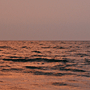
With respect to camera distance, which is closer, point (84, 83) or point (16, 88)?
point (16, 88)

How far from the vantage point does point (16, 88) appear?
13758 mm


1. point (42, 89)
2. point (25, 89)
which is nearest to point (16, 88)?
point (25, 89)

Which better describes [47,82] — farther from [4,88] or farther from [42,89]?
[4,88]

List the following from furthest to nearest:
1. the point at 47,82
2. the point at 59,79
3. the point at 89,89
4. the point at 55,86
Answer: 1. the point at 59,79
2. the point at 47,82
3. the point at 55,86
4. the point at 89,89

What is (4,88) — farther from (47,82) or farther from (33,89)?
(47,82)

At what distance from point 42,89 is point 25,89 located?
3.86 ft

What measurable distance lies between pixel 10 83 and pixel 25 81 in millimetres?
1354

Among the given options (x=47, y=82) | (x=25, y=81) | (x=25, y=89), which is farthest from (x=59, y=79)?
(x=25, y=89)

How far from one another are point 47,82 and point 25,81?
183 cm

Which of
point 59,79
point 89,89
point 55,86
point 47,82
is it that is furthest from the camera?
point 59,79

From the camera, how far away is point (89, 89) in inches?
530

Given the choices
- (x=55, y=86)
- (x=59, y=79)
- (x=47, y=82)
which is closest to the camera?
(x=55, y=86)

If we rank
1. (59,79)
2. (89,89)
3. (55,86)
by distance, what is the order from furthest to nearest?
(59,79), (55,86), (89,89)

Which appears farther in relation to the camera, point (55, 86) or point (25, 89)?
point (55, 86)
